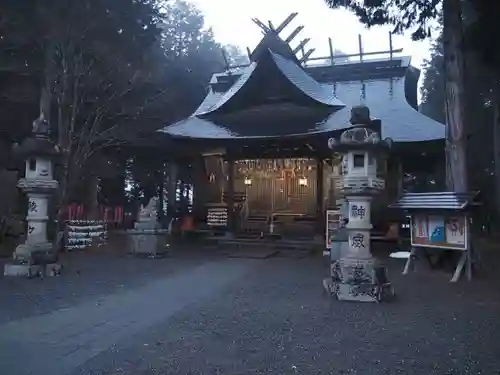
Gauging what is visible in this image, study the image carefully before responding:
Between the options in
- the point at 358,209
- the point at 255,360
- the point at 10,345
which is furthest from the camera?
the point at 358,209

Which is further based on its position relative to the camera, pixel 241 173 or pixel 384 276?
pixel 241 173

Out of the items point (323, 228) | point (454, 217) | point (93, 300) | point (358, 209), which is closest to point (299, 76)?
point (323, 228)

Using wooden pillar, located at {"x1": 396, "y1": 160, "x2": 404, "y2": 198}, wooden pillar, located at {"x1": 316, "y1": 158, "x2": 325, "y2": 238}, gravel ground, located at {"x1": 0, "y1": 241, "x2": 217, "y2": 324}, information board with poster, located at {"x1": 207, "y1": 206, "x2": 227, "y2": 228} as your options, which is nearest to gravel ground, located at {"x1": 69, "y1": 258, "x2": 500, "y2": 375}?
gravel ground, located at {"x1": 0, "y1": 241, "x2": 217, "y2": 324}

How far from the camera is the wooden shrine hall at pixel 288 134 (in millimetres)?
14328

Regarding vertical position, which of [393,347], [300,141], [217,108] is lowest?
[393,347]

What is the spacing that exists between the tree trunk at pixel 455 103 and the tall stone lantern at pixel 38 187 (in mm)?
8206

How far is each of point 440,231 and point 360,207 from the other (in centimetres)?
306

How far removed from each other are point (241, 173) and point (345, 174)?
1220 centimetres

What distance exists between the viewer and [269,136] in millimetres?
13727

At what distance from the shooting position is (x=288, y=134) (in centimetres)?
1366

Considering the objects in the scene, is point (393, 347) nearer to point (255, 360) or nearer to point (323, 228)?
point (255, 360)

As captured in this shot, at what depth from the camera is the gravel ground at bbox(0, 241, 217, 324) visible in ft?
21.5

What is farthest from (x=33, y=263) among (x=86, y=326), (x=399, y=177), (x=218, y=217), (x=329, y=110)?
(x=399, y=177)

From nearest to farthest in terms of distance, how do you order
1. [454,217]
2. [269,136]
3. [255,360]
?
[255,360]
[454,217]
[269,136]
